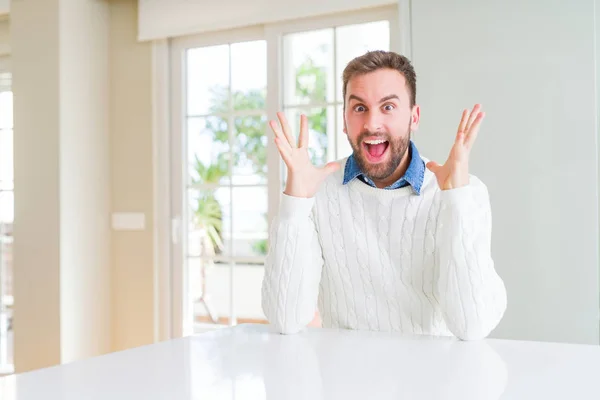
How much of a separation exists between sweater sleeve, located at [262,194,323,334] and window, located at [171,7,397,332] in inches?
70.7

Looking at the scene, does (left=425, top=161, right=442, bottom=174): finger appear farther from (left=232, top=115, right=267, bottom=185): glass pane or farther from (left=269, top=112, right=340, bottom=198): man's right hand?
(left=232, top=115, right=267, bottom=185): glass pane

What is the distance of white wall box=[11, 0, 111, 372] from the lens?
3.44m

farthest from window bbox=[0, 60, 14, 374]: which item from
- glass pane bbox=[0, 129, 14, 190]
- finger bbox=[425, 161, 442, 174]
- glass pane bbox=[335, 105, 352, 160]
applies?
finger bbox=[425, 161, 442, 174]

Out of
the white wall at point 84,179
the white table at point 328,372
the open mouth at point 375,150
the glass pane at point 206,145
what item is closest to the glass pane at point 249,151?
the glass pane at point 206,145

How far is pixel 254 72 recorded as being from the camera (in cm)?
354

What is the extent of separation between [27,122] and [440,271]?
110 inches

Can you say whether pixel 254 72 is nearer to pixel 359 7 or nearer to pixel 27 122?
pixel 359 7

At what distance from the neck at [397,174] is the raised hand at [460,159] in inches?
7.4

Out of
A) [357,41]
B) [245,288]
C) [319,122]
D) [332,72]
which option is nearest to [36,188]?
[245,288]

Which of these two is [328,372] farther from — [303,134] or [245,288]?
[245,288]

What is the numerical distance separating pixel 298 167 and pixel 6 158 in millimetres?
3343

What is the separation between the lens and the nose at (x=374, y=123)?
160 centimetres

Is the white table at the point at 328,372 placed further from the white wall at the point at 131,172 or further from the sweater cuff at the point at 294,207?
the white wall at the point at 131,172

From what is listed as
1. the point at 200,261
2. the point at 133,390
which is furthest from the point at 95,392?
the point at 200,261
